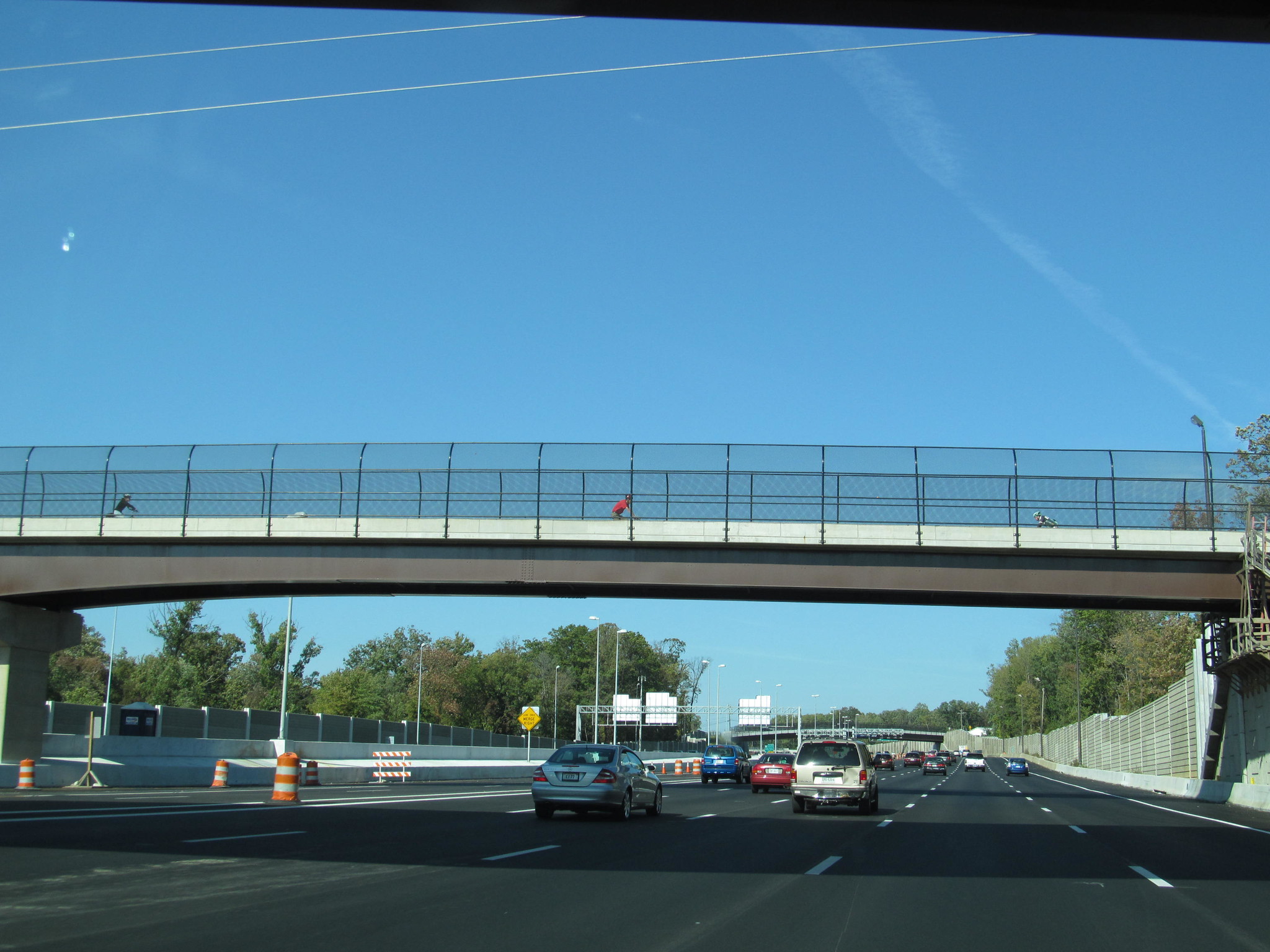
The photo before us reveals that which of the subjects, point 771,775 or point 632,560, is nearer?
point 632,560

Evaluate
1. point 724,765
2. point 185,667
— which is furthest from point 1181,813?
point 185,667

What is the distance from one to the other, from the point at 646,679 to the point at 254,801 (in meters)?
158

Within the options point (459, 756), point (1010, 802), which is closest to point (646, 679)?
point (459, 756)

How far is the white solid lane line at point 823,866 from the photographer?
14.4 metres

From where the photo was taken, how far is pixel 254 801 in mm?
27016

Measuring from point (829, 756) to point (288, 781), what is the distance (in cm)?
1265

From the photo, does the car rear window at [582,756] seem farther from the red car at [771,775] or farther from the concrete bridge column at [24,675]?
the red car at [771,775]

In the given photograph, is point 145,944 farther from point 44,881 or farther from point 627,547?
point 627,547

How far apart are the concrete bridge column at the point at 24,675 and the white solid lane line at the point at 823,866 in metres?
27.1

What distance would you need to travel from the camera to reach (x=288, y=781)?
2661 cm

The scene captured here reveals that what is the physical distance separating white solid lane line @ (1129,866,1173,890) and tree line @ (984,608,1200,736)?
59619 mm

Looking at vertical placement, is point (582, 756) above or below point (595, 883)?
above

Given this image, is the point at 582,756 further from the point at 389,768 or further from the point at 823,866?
the point at 389,768

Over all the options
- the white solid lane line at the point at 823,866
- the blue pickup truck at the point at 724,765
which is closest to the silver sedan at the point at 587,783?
the white solid lane line at the point at 823,866
